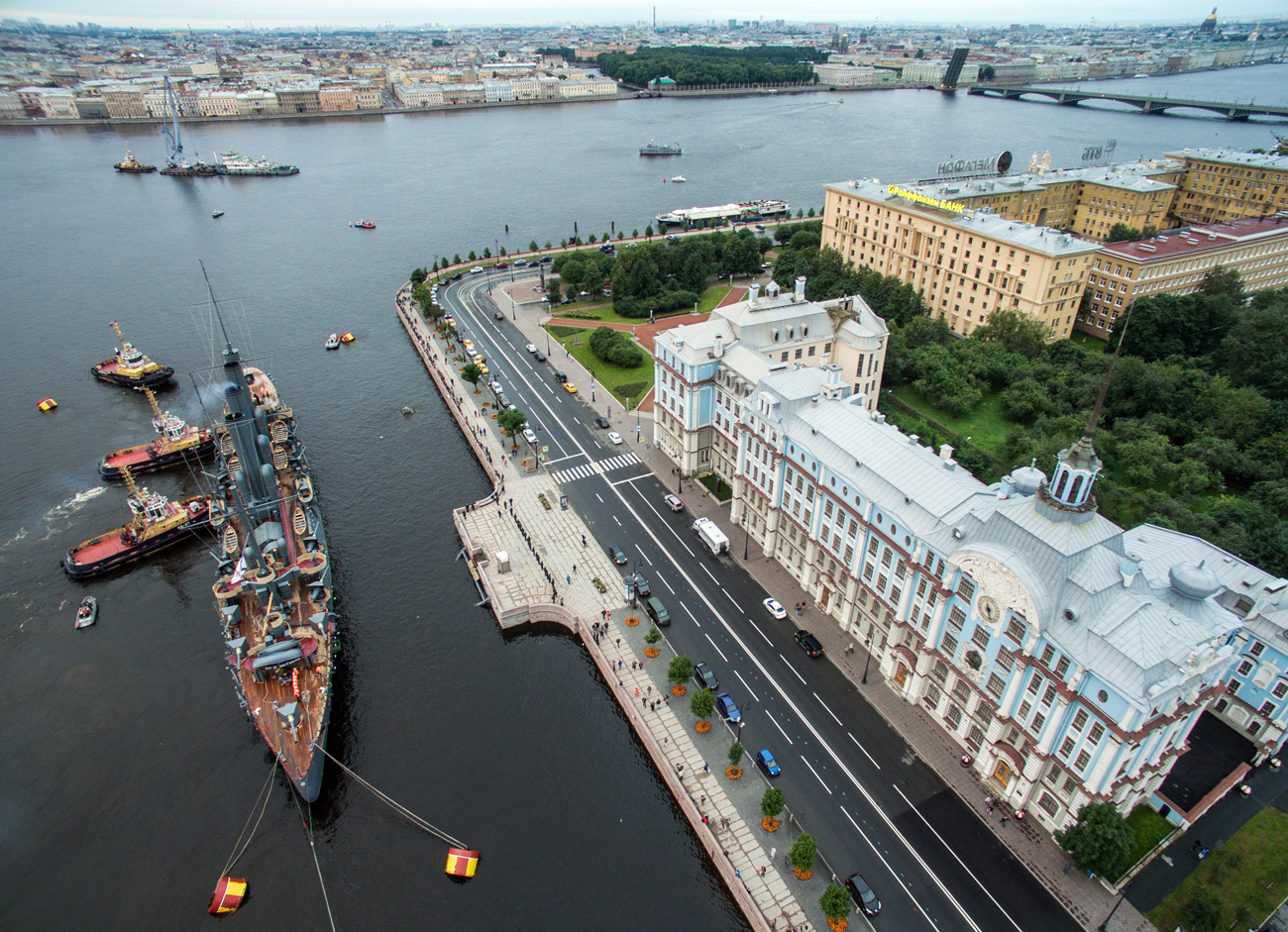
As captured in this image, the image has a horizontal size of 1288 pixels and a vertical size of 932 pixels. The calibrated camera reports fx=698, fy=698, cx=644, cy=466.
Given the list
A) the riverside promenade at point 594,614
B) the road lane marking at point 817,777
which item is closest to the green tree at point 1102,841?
the road lane marking at point 817,777

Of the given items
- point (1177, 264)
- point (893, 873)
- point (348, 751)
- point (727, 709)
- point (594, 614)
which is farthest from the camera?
point (1177, 264)

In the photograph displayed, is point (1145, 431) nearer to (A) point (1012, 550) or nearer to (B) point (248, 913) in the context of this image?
(A) point (1012, 550)

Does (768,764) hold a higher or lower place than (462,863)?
higher

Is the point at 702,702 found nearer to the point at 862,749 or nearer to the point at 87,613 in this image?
the point at 862,749

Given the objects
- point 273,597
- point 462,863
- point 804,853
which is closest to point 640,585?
point 462,863

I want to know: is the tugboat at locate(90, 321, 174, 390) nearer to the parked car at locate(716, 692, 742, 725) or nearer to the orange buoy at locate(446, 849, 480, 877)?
the orange buoy at locate(446, 849, 480, 877)

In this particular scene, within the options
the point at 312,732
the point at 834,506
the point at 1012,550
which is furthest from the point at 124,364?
the point at 1012,550

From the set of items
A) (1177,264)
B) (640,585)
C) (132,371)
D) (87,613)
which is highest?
(1177,264)
